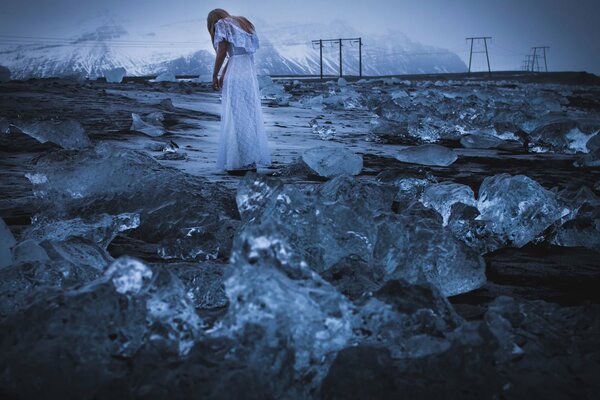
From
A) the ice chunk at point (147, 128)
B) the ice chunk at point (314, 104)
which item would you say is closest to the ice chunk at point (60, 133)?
the ice chunk at point (147, 128)

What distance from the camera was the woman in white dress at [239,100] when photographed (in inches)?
163

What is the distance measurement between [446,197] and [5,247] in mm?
2099

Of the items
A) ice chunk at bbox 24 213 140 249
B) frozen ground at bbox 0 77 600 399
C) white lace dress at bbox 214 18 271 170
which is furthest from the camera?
white lace dress at bbox 214 18 271 170

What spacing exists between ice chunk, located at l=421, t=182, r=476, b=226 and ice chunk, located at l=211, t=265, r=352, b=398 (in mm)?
1521

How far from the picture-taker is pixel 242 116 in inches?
176

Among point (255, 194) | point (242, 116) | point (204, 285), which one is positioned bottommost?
point (204, 285)

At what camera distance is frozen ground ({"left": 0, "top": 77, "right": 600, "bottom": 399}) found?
951 millimetres

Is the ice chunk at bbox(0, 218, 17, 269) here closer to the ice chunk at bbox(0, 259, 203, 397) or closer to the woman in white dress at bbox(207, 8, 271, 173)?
the ice chunk at bbox(0, 259, 203, 397)

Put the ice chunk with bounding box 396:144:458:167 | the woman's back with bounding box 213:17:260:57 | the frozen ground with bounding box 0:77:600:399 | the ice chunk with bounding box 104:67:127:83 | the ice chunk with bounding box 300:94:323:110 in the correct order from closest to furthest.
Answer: the frozen ground with bounding box 0:77:600:399, the woman's back with bounding box 213:17:260:57, the ice chunk with bounding box 396:144:458:167, the ice chunk with bounding box 300:94:323:110, the ice chunk with bounding box 104:67:127:83

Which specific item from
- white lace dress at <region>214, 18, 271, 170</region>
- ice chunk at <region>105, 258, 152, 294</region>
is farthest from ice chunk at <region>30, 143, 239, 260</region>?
white lace dress at <region>214, 18, 271, 170</region>

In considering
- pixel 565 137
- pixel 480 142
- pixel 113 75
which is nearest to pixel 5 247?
pixel 480 142

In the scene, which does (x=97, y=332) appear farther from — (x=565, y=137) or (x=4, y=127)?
(x=565, y=137)

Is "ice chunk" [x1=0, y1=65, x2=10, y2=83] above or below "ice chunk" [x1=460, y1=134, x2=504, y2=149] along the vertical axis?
above

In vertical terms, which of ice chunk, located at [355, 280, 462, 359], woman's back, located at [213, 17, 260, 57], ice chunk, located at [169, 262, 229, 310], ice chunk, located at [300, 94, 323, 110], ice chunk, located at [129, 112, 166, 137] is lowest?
ice chunk, located at [169, 262, 229, 310]
